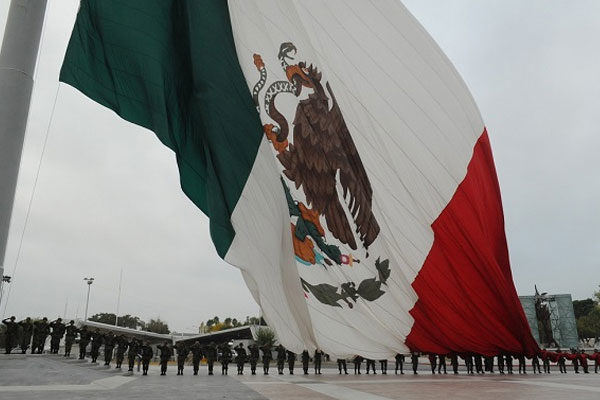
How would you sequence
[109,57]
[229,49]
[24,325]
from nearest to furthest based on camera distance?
1. [109,57]
2. [229,49]
3. [24,325]

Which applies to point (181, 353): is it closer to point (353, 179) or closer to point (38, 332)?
point (38, 332)

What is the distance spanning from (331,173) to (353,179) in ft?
1.73

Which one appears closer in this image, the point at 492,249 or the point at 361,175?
the point at 361,175

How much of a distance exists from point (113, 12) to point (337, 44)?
474cm

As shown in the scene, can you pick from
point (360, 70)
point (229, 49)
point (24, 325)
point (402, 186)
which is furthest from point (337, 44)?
point (24, 325)

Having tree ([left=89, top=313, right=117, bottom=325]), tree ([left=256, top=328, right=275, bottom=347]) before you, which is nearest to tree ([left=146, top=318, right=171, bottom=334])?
tree ([left=89, top=313, right=117, bottom=325])

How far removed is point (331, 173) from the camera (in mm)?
10109

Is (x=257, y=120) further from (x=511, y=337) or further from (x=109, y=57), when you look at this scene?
(x=511, y=337)

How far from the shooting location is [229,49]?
10.1 m

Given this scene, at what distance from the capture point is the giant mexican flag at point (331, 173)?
32.0ft

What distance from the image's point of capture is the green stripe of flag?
789 centimetres

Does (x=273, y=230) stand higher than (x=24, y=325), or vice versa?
(x=273, y=230)

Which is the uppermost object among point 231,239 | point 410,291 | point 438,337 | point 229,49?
point 229,49

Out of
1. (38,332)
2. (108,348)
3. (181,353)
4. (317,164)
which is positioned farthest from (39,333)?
(317,164)
